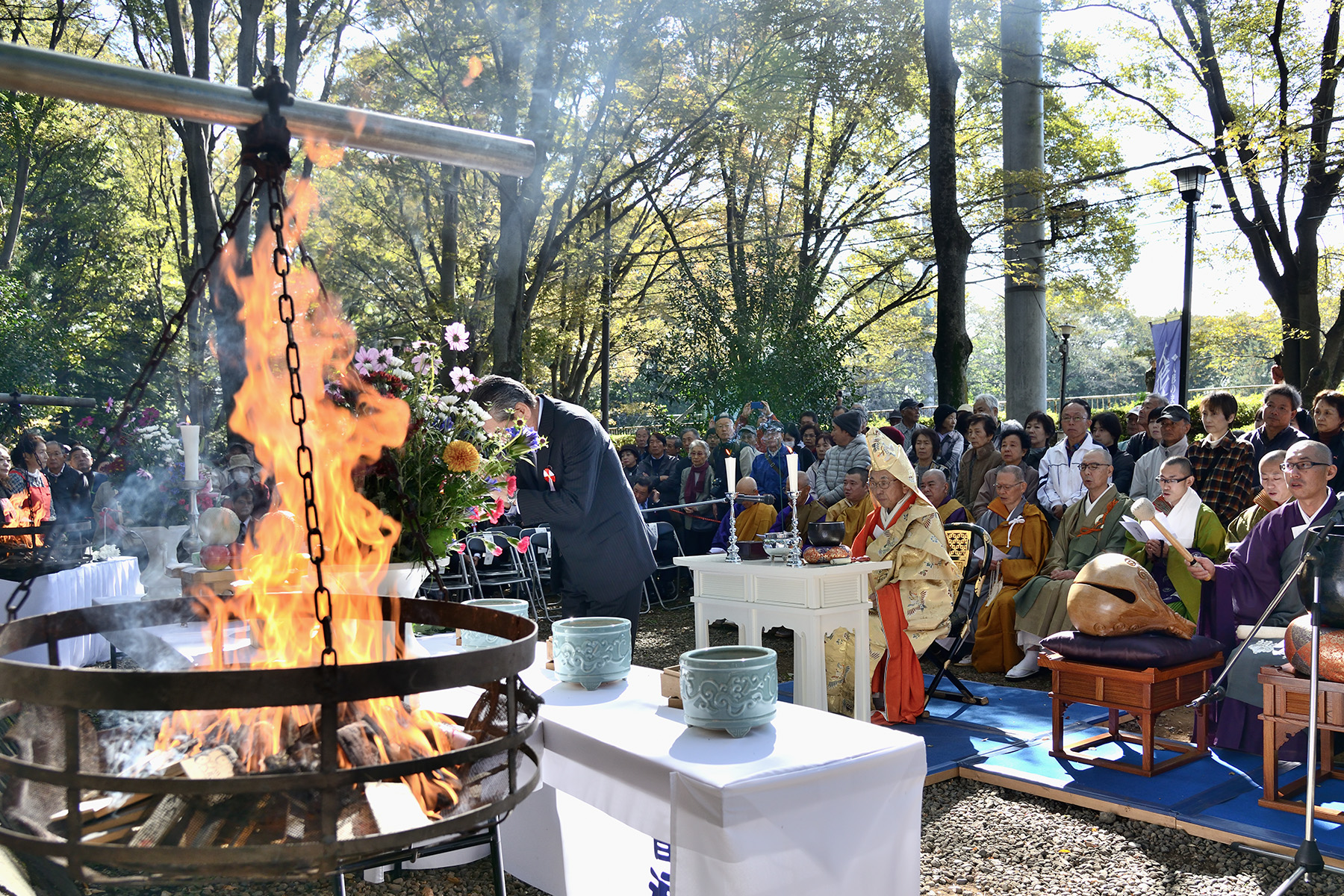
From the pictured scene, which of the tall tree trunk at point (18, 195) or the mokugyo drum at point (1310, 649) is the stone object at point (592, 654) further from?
the tall tree trunk at point (18, 195)

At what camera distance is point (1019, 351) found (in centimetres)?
1566

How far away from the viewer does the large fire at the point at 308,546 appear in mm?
2100

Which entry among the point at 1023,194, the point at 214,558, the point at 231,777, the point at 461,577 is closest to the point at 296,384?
the point at 231,777

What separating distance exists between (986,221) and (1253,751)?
53.7 feet

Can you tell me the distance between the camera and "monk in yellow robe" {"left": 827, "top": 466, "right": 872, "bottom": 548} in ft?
26.7

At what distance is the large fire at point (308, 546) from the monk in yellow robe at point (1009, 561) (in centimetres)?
571

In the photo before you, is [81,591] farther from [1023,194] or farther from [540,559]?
[1023,194]

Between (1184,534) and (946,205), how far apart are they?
23.3ft

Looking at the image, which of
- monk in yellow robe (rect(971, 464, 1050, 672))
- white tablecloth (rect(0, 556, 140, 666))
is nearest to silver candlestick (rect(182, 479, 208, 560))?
white tablecloth (rect(0, 556, 140, 666))

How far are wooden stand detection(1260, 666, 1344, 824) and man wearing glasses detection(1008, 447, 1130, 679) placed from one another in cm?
246

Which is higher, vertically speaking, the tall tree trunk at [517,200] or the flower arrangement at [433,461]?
the tall tree trunk at [517,200]

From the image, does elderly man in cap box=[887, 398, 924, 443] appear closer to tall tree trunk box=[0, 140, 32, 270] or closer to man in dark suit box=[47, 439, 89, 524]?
man in dark suit box=[47, 439, 89, 524]

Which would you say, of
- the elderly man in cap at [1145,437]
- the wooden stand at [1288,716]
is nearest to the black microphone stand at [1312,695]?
the wooden stand at [1288,716]

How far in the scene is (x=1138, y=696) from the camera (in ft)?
15.8
